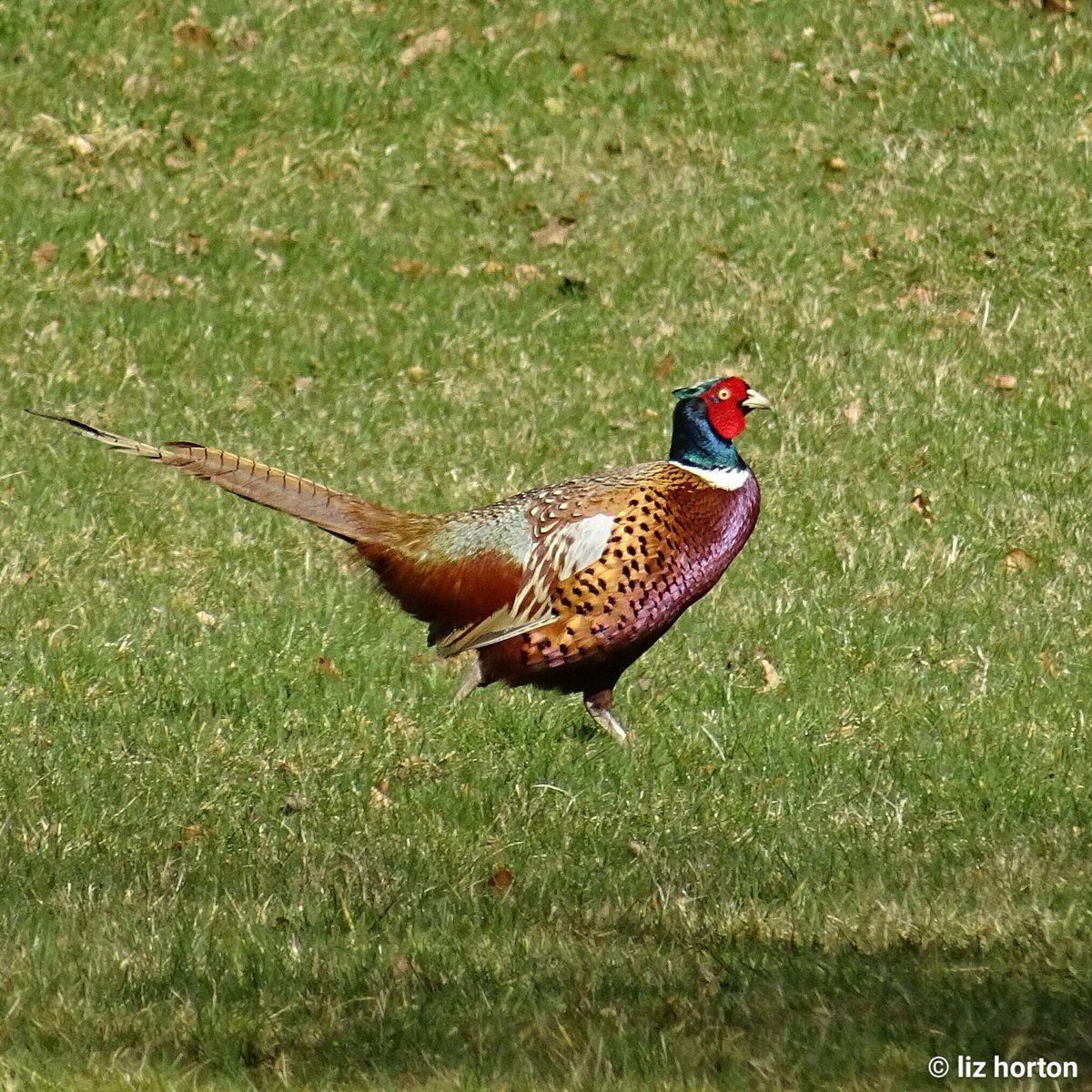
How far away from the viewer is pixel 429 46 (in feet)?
45.2

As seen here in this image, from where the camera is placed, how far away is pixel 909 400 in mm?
10289

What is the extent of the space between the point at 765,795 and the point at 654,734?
709 millimetres

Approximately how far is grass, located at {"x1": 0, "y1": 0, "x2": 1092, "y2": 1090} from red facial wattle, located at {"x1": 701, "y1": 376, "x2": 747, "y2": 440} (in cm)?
92

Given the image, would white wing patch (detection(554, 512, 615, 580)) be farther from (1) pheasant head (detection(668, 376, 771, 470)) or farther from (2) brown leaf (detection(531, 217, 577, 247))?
(2) brown leaf (detection(531, 217, 577, 247))

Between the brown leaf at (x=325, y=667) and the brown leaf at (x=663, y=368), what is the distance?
153 inches

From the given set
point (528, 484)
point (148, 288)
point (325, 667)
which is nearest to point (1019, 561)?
point (528, 484)

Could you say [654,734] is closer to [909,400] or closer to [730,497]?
[730,497]

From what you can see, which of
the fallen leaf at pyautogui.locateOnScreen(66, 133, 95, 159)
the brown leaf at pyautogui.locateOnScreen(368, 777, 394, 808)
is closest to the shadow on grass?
the brown leaf at pyautogui.locateOnScreen(368, 777, 394, 808)

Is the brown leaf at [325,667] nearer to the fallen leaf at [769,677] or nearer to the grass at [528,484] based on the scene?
the grass at [528,484]

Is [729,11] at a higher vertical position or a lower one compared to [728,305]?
higher

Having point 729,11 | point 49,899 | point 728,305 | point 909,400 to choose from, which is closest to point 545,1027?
point 49,899

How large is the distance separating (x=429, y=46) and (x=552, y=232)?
7.61 feet

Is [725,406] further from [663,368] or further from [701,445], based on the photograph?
[663,368]

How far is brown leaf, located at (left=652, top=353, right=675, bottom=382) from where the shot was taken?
1075 centimetres
